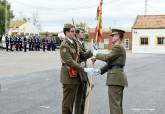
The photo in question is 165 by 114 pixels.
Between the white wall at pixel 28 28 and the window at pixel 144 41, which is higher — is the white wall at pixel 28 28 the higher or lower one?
the higher one

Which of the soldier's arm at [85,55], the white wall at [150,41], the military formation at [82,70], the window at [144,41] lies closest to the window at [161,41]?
the white wall at [150,41]

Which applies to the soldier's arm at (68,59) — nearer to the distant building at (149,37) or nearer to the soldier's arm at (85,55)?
the soldier's arm at (85,55)

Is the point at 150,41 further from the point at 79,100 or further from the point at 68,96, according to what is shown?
the point at 68,96

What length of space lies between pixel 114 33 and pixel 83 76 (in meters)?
1.01

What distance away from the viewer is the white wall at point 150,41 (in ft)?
230

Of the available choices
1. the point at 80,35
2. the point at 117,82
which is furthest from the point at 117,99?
the point at 80,35

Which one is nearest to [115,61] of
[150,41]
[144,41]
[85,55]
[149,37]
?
[85,55]

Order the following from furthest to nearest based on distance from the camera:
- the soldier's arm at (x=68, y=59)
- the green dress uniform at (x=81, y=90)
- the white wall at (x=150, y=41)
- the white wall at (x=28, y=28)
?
the white wall at (x=28, y=28), the white wall at (x=150, y=41), the green dress uniform at (x=81, y=90), the soldier's arm at (x=68, y=59)

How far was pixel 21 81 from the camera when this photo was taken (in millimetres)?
17844

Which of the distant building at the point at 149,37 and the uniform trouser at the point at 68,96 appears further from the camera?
the distant building at the point at 149,37

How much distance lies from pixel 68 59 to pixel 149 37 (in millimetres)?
64079

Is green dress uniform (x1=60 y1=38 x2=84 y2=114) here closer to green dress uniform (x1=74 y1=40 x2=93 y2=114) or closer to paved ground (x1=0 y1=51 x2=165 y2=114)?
green dress uniform (x1=74 y1=40 x2=93 y2=114)

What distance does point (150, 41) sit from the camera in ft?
234

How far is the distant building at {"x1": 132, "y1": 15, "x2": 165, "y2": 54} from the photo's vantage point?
230 feet
